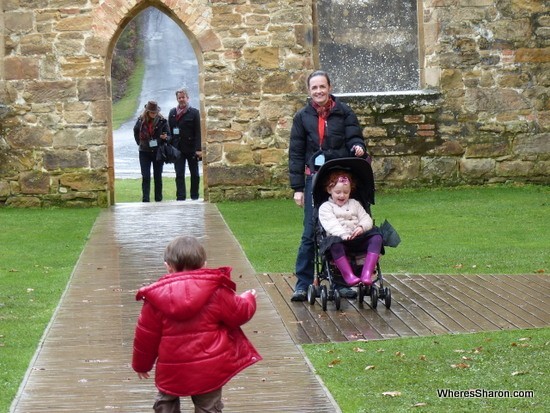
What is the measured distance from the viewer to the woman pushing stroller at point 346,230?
9195 millimetres

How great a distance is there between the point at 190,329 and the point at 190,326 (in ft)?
0.04

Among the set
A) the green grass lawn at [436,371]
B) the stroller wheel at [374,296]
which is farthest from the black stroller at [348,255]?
the green grass lawn at [436,371]

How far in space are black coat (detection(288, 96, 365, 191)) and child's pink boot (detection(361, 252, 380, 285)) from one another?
30.2 inches

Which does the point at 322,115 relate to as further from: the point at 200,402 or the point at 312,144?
the point at 200,402

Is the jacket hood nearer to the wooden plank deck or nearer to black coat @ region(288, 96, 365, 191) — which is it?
the wooden plank deck

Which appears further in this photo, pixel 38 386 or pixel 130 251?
pixel 130 251

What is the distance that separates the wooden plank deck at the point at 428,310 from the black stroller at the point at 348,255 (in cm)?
10

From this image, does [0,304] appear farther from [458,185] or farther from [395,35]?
[395,35]

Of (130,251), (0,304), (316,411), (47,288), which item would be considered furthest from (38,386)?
(130,251)

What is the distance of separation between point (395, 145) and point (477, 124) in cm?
126

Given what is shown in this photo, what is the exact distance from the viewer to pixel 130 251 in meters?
12.8

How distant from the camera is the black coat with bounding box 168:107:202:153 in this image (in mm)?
19078

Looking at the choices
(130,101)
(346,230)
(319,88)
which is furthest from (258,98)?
(130,101)

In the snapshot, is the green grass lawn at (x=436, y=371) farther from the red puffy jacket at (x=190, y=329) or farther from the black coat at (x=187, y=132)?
the black coat at (x=187, y=132)
